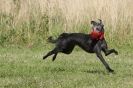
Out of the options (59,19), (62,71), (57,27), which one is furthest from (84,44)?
(59,19)

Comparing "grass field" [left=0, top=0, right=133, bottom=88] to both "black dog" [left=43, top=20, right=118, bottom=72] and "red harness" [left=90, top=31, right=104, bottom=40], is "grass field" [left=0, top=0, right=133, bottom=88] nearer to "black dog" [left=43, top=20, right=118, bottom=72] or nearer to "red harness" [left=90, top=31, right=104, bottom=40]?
"black dog" [left=43, top=20, right=118, bottom=72]

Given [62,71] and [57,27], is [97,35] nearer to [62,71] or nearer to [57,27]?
[62,71]

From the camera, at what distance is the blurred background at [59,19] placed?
12.8 m

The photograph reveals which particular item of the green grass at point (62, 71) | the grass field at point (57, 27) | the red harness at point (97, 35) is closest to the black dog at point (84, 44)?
the red harness at point (97, 35)

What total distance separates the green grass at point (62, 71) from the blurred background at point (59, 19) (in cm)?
140

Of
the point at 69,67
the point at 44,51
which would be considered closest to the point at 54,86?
the point at 69,67

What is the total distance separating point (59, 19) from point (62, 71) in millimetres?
4916

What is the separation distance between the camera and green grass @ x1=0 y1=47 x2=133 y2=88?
724 cm

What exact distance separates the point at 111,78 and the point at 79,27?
5.34 metres

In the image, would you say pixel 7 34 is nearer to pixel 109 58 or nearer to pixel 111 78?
pixel 109 58

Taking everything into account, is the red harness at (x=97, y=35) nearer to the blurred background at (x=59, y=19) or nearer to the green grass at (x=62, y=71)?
the green grass at (x=62, y=71)

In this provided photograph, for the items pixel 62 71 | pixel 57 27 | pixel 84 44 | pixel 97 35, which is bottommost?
pixel 57 27

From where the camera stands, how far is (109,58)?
10641 mm

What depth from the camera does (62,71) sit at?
28.0 ft
